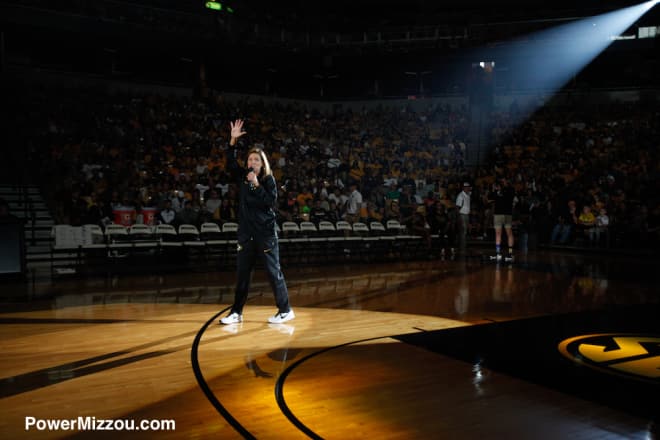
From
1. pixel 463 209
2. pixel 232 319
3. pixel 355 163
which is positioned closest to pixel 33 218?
pixel 232 319

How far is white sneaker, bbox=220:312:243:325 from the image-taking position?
536 centimetres

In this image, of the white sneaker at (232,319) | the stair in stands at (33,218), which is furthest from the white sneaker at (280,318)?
the stair in stands at (33,218)

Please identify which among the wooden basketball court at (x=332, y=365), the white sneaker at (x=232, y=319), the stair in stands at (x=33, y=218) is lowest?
the wooden basketball court at (x=332, y=365)

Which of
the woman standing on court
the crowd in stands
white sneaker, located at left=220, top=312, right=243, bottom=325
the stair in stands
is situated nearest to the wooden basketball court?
white sneaker, located at left=220, top=312, right=243, bottom=325

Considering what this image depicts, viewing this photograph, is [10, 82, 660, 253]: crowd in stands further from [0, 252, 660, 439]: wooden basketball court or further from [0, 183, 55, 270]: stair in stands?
[0, 252, 660, 439]: wooden basketball court

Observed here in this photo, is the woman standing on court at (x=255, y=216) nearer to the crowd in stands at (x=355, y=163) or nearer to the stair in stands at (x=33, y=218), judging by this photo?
the crowd in stands at (x=355, y=163)

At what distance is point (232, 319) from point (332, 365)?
175 centimetres

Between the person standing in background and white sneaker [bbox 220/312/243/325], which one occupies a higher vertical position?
the person standing in background

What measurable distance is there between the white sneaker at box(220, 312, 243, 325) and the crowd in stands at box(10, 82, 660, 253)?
5.57m

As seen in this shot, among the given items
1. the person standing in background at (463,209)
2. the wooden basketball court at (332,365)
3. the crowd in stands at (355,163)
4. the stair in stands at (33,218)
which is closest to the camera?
the wooden basketball court at (332,365)

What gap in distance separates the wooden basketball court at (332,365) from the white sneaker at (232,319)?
7cm

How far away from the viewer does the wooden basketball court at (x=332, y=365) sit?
9.46 feet

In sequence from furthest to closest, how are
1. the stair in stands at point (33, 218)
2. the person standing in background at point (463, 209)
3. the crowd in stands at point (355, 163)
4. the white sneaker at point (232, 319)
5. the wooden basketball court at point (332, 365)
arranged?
1. the crowd in stands at point (355, 163)
2. the person standing in background at point (463, 209)
3. the stair in stands at point (33, 218)
4. the white sneaker at point (232, 319)
5. the wooden basketball court at point (332, 365)

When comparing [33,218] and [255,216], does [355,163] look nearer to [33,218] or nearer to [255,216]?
[33,218]
